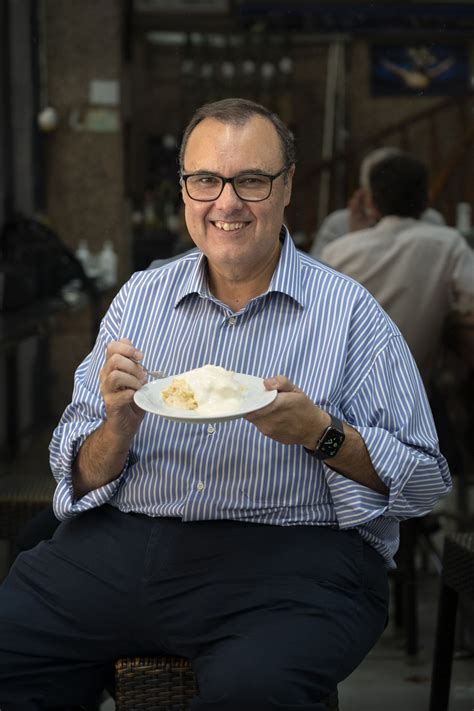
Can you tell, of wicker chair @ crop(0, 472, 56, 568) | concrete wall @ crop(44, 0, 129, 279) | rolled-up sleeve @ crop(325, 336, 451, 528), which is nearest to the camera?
rolled-up sleeve @ crop(325, 336, 451, 528)

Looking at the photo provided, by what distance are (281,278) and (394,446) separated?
0.41 meters

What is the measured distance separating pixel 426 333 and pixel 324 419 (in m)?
1.61

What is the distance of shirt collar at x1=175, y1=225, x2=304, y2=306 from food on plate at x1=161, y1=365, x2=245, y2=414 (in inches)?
12.3

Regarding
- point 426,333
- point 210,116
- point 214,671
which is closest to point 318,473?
point 214,671

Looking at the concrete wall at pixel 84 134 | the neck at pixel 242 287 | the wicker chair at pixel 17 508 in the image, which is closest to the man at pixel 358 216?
the concrete wall at pixel 84 134

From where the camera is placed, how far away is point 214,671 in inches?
79.6

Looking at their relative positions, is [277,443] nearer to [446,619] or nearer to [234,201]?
[234,201]

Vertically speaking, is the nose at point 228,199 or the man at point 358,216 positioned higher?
the nose at point 228,199

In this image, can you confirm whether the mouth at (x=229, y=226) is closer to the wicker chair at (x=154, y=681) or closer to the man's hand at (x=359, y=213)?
the wicker chair at (x=154, y=681)

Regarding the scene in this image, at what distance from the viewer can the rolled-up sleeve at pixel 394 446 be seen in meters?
2.17

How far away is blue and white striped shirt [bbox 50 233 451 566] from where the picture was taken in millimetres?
2227

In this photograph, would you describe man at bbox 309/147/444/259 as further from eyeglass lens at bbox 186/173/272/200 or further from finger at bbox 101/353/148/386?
finger at bbox 101/353/148/386

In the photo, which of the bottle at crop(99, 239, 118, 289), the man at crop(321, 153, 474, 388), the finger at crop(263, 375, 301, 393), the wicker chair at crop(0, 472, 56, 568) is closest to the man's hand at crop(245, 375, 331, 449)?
the finger at crop(263, 375, 301, 393)

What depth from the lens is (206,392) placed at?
2002 millimetres
